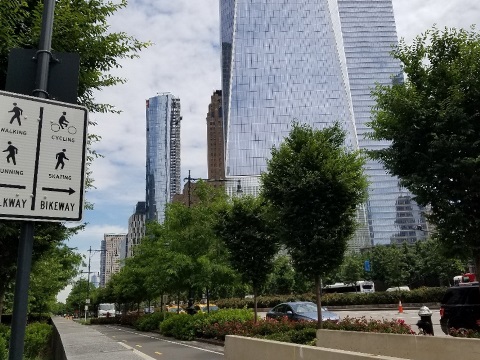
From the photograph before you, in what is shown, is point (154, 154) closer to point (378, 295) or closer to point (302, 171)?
point (378, 295)

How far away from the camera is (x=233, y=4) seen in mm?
146250

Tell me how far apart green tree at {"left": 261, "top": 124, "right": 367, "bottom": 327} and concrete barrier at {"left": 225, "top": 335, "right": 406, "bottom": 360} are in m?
5.27

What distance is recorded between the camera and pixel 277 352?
7.96 metres

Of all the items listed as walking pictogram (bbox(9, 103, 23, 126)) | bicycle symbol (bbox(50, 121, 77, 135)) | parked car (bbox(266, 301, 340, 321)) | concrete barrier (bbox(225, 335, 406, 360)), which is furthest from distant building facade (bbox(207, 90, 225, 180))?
walking pictogram (bbox(9, 103, 23, 126))

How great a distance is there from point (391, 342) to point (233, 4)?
149195mm

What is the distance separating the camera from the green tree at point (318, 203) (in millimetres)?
14977

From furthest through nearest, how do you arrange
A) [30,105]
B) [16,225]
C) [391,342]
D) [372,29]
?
1. [372,29]
2. [391,342]
3. [16,225]
4. [30,105]

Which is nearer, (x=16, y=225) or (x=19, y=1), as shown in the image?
(x=19, y=1)

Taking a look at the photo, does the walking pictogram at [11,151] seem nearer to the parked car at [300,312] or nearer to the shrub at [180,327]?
the parked car at [300,312]

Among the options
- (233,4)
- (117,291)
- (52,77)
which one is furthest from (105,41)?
(233,4)

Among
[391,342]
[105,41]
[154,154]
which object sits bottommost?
[391,342]

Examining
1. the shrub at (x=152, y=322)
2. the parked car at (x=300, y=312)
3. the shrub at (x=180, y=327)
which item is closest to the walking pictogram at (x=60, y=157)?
the parked car at (x=300, y=312)

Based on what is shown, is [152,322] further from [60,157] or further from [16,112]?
[16,112]

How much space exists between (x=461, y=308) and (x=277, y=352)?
10164mm
